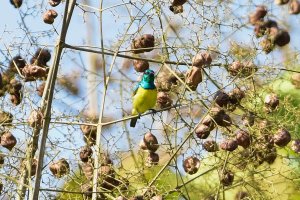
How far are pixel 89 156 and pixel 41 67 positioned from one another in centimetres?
56

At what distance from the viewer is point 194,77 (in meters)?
3.97

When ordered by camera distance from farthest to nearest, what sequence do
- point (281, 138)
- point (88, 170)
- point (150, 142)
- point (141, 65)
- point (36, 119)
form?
point (141, 65), point (150, 142), point (88, 170), point (281, 138), point (36, 119)

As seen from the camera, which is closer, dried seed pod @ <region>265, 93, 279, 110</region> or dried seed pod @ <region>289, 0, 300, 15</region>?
dried seed pod @ <region>289, 0, 300, 15</region>

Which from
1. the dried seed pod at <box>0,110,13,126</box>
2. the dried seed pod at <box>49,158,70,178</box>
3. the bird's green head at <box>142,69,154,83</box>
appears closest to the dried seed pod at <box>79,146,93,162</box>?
the dried seed pod at <box>49,158,70,178</box>

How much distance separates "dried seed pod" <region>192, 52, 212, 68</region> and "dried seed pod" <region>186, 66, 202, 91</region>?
3cm

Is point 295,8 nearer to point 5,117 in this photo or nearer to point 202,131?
point 202,131

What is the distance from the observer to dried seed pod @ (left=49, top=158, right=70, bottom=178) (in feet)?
12.8

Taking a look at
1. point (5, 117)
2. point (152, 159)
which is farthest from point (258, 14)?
point (5, 117)

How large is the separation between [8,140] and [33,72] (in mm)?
394

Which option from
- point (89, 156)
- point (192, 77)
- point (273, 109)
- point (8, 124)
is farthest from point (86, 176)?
point (273, 109)

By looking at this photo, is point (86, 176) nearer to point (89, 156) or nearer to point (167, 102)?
point (89, 156)

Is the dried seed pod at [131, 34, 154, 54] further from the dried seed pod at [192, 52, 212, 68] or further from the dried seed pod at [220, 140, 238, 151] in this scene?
the dried seed pod at [220, 140, 238, 151]

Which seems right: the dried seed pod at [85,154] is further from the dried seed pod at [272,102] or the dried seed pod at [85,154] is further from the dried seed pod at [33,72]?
the dried seed pod at [272,102]

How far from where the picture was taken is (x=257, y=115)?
4129mm
